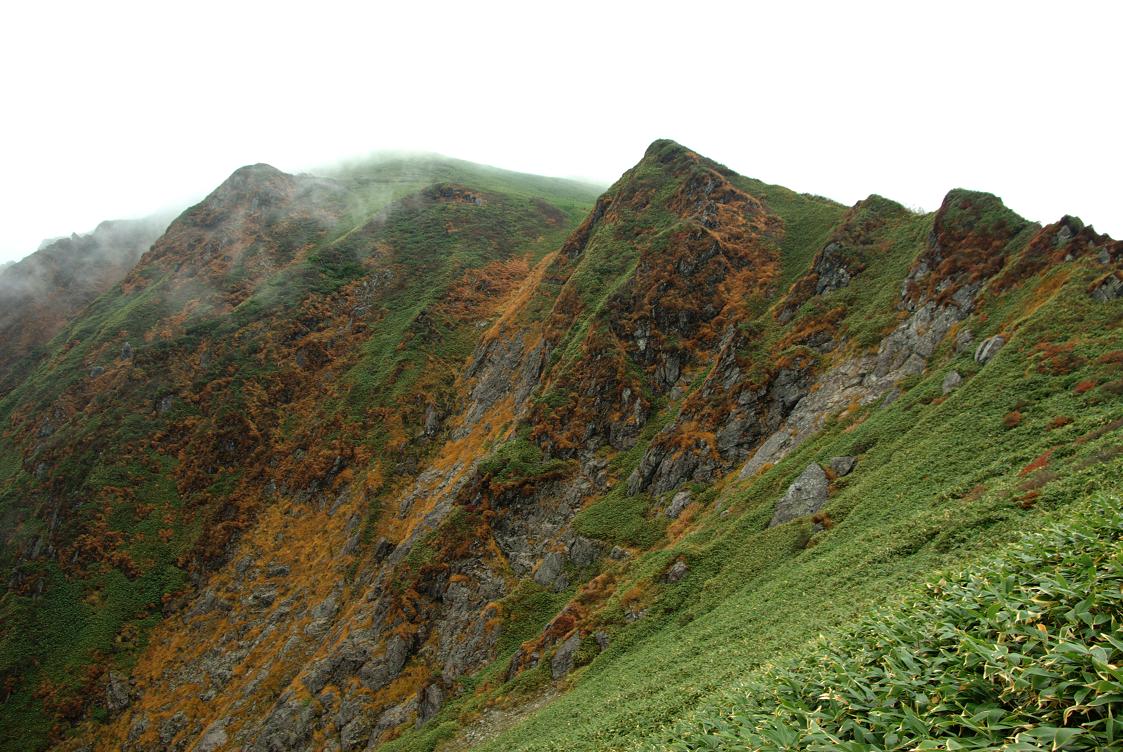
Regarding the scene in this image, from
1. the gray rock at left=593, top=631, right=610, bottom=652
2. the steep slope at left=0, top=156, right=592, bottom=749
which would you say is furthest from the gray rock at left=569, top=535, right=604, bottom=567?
the steep slope at left=0, top=156, right=592, bottom=749

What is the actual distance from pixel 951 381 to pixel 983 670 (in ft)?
83.7

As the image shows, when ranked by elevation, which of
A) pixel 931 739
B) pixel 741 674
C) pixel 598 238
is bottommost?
pixel 741 674

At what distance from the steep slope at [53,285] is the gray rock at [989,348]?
14280 centimetres

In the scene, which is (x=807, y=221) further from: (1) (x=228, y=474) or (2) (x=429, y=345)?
(1) (x=228, y=474)

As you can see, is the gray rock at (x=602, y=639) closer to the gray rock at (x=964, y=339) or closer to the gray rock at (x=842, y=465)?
the gray rock at (x=842, y=465)

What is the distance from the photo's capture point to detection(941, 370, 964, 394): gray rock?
2598 cm

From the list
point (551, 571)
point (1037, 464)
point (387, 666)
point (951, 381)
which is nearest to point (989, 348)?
point (951, 381)

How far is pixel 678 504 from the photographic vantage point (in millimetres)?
35906

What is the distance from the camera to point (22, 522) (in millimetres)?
63125

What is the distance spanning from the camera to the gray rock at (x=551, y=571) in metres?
36.4

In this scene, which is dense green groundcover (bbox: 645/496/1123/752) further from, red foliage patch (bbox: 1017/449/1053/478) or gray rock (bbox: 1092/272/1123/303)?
gray rock (bbox: 1092/272/1123/303)

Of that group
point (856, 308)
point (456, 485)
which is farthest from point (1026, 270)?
point (456, 485)

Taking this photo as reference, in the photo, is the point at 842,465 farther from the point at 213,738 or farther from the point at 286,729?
the point at 213,738

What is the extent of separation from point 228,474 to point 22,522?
23.9 meters
